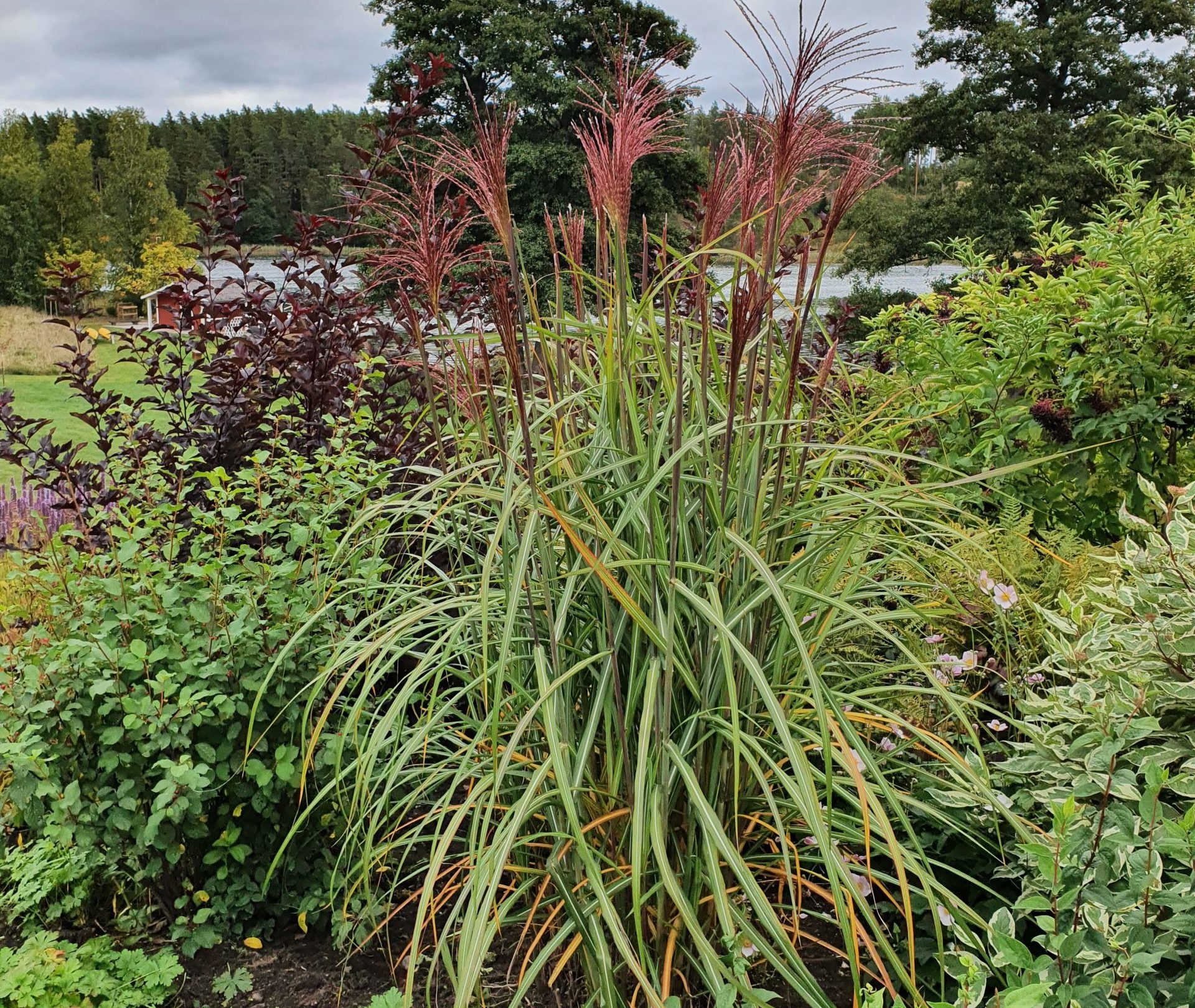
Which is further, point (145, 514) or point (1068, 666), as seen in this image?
point (145, 514)

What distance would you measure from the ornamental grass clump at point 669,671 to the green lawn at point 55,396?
29.0 feet

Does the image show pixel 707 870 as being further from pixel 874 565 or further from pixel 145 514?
pixel 145 514

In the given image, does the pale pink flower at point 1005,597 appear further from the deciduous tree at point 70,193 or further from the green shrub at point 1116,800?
the deciduous tree at point 70,193

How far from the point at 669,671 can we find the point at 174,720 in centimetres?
121

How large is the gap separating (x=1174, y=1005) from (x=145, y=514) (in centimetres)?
244

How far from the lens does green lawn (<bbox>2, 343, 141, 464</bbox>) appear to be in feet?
36.2

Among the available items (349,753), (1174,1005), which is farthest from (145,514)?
(1174,1005)

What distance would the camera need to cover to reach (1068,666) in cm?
197

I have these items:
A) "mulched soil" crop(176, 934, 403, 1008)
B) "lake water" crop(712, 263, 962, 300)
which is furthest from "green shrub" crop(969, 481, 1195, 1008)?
"lake water" crop(712, 263, 962, 300)

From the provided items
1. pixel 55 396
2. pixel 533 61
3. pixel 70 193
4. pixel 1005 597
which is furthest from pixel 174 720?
pixel 70 193

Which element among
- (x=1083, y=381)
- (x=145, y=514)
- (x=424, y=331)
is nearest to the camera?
(x=145, y=514)

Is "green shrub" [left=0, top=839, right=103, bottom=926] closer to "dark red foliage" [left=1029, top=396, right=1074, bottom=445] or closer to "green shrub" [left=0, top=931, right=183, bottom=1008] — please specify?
"green shrub" [left=0, top=931, right=183, bottom=1008]

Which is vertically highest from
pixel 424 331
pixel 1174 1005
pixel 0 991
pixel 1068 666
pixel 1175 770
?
pixel 424 331

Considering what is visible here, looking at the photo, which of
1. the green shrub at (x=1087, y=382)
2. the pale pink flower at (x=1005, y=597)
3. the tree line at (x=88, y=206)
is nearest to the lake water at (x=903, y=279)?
the tree line at (x=88, y=206)
